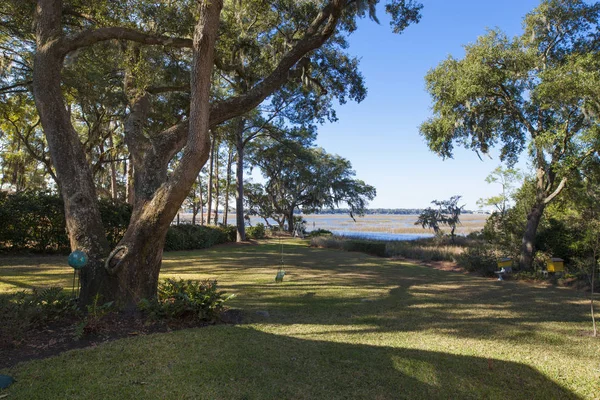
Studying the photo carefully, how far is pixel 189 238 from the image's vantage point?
17094 mm

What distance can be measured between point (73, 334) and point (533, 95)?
44.4 ft

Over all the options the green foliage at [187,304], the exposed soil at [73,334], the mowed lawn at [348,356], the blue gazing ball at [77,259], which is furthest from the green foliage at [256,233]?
the blue gazing ball at [77,259]

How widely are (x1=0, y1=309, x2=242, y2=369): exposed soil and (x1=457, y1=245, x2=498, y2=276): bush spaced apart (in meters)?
10.2

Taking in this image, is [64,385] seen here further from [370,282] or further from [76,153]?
[370,282]

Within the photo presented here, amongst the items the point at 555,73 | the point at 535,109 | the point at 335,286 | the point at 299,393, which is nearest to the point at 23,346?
the point at 299,393

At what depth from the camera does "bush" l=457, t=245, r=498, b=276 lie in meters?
12.1

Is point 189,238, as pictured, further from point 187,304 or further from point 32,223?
point 187,304

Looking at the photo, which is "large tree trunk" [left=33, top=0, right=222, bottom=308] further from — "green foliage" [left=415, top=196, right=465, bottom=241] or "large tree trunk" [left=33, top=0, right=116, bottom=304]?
"green foliage" [left=415, top=196, right=465, bottom=241]

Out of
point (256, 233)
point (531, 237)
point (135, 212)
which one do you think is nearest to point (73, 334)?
point (135, 212)

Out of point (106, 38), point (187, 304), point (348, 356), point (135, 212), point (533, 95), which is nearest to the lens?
point (348, 356)

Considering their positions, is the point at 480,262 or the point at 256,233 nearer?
the point at 480,262

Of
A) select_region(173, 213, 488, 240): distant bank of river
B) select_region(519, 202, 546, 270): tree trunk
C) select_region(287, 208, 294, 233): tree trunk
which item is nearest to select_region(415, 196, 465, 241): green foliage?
select_region(173, 213, 488, 240): distant bank of river

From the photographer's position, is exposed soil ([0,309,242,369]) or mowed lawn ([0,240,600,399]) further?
exposed soil ([0,309,242,369])

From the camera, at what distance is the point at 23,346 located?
3760mm
